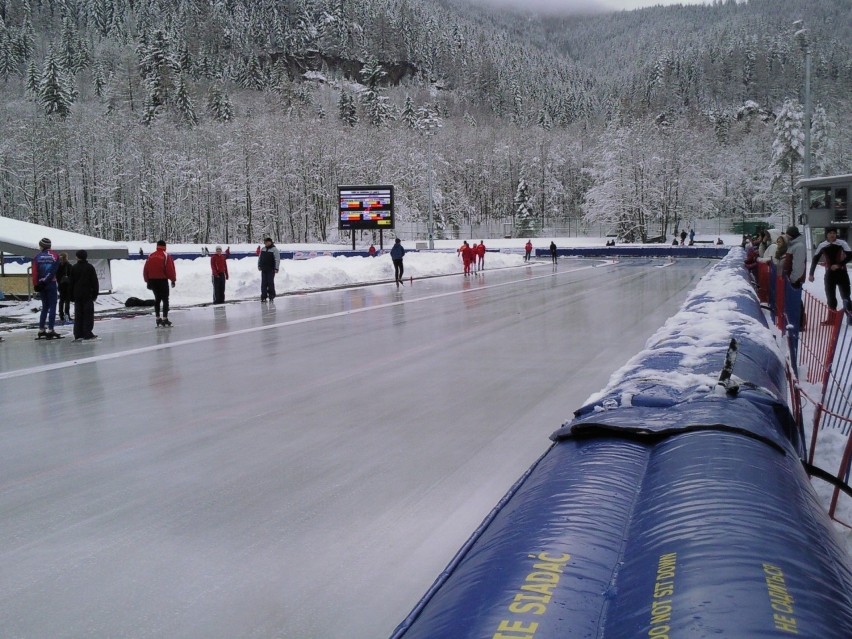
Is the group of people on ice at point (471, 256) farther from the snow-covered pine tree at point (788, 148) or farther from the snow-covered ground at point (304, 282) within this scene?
the snow-covered pine tree at point (788, 148)

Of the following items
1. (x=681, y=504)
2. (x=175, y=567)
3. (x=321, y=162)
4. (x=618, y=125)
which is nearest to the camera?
(x=681, y=504)

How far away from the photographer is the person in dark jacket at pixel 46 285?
1479 centimetres

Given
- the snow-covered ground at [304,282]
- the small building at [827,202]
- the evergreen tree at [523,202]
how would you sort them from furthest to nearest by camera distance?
the evergreen tree at [523,202] < the small building at [827,202] < the snow-covered ground at [304,282]

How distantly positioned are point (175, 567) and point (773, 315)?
1418 centimetres

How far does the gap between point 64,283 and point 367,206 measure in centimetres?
3544

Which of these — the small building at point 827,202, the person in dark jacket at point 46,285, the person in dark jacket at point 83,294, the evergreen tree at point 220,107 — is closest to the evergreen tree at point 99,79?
the evergreen tree at point 220,107

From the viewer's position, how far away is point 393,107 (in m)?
164

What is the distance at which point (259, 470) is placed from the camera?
224 inches

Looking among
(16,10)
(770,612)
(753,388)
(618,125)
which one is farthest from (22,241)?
(16,10)

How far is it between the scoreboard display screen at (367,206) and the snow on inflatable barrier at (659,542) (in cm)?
4777

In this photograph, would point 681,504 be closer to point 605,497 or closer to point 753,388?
point 605,497

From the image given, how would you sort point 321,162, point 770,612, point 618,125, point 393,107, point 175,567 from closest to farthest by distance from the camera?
point 770,612
point 175,567
point 321,162
point 618,125
point 393,107

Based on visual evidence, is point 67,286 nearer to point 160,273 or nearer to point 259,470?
point 160,273

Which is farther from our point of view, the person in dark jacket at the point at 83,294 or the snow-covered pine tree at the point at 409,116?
the snow-covered pine tree at the point at 409,116
